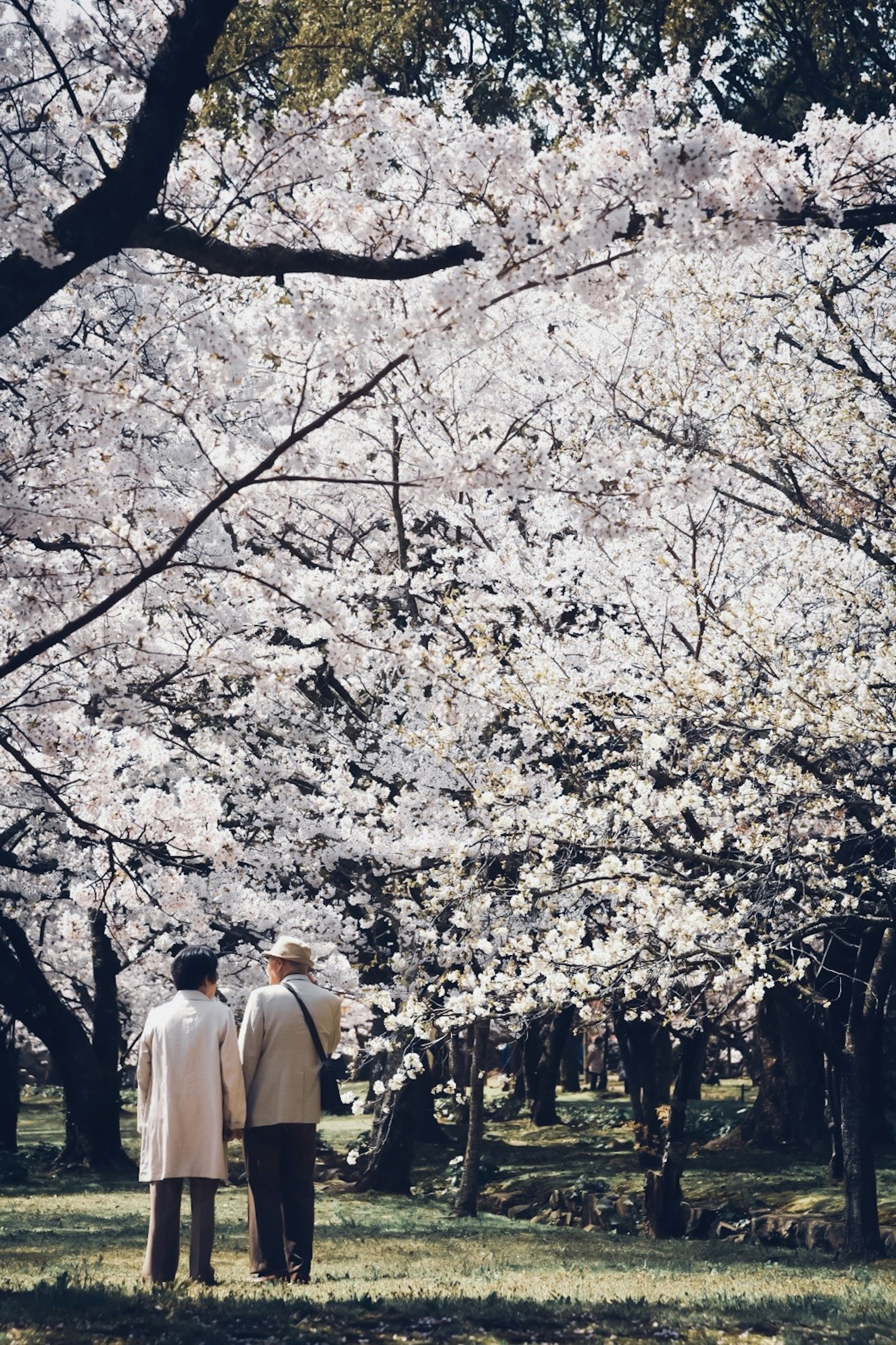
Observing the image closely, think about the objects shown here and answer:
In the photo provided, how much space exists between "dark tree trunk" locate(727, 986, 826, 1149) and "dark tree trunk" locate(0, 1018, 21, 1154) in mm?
12210

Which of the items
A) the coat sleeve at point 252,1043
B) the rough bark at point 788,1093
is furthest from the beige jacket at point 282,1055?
the rough bark at point 788,1093

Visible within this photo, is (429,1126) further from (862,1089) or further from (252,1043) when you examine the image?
(252,1043)

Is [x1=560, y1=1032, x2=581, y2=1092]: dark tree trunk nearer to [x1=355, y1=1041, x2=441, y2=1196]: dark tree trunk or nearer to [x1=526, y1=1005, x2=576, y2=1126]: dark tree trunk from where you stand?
[x1=526, y1=1005, x2=576, y2=1126]: dark tree trunk

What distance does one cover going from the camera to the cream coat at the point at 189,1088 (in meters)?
5.77

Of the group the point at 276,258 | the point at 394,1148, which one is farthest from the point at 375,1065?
the point at 276,258

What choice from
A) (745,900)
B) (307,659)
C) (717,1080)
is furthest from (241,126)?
(717,1080)

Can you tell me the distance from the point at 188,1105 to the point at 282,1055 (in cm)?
56

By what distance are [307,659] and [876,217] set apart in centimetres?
389

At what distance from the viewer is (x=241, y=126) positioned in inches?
304

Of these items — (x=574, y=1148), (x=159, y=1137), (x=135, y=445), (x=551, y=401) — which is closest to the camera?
(x=159, y=1137)

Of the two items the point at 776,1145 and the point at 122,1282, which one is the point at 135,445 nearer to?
the point at 122,1282

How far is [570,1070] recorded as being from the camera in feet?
120

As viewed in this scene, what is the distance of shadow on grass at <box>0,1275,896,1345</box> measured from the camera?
4.64m

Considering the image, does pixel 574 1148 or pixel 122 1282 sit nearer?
pixel 122 1282
